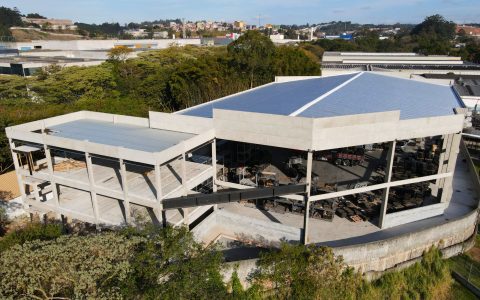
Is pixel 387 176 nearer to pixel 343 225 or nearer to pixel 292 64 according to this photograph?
pixel 343 225

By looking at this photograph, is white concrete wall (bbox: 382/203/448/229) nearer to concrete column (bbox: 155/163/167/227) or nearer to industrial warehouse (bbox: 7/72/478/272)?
industrial warehouse (bbox: 7/72/478/272)

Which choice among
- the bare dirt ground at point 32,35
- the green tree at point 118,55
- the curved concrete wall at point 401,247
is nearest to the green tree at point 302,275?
the curved concrete wall at point 401,247

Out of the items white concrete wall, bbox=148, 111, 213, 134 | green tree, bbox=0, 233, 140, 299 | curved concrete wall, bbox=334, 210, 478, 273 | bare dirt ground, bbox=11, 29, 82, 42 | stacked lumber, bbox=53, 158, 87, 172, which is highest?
bare dirt ground, bbox=11, 29, 82, 42

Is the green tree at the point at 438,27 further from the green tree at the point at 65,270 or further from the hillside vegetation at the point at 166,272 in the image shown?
the green tree at the point at 65,270

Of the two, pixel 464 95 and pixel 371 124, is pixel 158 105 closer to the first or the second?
pixel 371 124

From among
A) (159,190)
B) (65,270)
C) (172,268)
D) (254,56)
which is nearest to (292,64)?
(254,56)

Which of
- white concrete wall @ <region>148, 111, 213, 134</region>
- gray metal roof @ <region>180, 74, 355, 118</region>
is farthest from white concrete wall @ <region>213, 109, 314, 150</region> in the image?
gray metal roof @ <region>180, 74, 355, 118</region>
